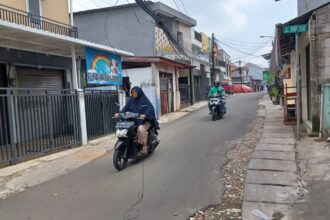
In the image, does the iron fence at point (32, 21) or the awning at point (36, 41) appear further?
the iron fence at point (32, 21)

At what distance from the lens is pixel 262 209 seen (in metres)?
5.36

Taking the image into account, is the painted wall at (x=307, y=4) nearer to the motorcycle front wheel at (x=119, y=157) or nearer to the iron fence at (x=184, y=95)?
the iron fence at (x=184, y=95)

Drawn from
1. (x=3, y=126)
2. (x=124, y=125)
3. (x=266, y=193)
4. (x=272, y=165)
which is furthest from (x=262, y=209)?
(x=3, y=126)

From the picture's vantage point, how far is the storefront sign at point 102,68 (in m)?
13.7

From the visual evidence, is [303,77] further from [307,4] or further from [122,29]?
[122,29]

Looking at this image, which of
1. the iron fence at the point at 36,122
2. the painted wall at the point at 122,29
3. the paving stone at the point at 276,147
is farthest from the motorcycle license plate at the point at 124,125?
the painted wall at the point at 122,29

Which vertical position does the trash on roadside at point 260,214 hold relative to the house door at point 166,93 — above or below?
below

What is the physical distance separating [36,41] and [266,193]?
9.16 meters

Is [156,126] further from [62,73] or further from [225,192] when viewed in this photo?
[62,73]

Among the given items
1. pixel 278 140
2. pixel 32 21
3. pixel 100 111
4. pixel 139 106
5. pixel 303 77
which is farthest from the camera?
pixel 32 21

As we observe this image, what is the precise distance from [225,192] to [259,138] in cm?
529

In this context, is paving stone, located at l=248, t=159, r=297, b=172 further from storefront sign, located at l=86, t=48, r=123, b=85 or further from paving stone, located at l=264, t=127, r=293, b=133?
storefront sign, located at l=86, t=48, r=123, b=85

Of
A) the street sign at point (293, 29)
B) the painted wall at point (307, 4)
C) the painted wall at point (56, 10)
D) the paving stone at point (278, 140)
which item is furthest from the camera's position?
the painted wall at point (307, 4)

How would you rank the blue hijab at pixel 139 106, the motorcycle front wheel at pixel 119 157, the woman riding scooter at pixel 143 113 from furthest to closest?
the blue hijab at pixel 139 106
the woman riding scooter at pixel 143 113
the motorcycle front wheel at pixel 119 157
